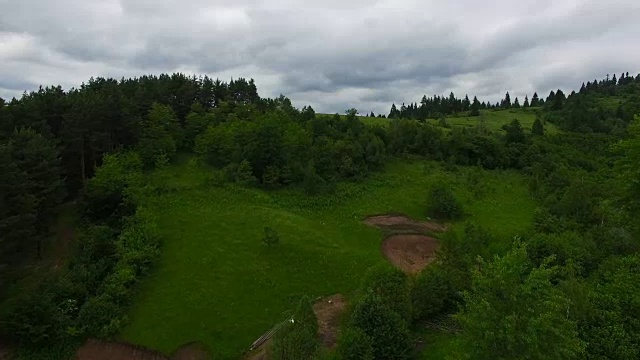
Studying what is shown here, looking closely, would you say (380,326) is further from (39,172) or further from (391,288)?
(39,172)

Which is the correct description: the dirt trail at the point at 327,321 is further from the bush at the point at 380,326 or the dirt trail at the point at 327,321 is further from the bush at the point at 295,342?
the bush at the point at 380,326

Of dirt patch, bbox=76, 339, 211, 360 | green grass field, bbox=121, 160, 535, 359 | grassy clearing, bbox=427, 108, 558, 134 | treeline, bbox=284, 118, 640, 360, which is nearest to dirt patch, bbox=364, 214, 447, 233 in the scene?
green grass field, bbox=121, 160, 535, 359

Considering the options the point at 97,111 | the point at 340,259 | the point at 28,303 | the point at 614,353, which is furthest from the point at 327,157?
the point at 614,353

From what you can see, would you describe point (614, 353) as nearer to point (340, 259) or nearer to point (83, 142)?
Result: point (340, 259)

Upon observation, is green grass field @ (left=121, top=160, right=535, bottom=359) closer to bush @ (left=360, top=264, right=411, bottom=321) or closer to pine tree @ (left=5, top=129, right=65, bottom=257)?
bush @ (left=360, top=264, right=411, bottom=321)

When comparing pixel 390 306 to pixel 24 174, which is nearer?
pixel 390 306

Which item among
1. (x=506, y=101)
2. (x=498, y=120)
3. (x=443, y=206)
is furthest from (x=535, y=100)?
(x=443, y=206)
